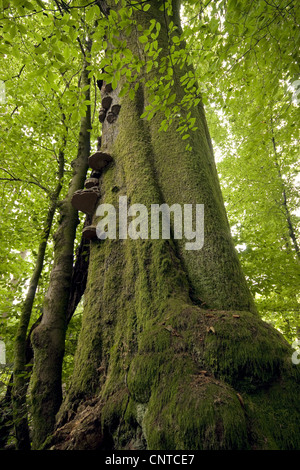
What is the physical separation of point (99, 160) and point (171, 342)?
258 cm

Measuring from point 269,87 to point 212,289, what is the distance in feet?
8.67

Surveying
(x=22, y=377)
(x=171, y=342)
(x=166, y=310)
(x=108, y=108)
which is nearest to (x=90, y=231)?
(x=166, y=310)

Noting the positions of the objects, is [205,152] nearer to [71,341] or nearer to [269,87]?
[269,87]

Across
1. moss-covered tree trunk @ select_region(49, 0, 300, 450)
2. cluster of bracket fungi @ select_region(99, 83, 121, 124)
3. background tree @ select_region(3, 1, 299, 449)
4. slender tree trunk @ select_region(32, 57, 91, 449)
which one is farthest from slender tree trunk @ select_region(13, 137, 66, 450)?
cluster of bracket fungi @ select_region(99, 83, 121, 124)

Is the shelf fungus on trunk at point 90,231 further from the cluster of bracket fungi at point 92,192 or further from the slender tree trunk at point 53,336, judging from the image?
the slender tree trunk at point 53,336

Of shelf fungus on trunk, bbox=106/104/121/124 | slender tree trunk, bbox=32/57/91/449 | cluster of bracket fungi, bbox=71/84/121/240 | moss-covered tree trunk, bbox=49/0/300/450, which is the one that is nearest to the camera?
moss-covered tree trunk, bbox=49/0/300/450

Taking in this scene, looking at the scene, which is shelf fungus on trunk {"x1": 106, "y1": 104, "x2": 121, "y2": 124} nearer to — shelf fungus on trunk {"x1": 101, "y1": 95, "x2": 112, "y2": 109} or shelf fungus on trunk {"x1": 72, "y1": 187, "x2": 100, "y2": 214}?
shelf fungus on trunk {"x1": 101, "y1": 95, "x2": 112, "y2": 109}

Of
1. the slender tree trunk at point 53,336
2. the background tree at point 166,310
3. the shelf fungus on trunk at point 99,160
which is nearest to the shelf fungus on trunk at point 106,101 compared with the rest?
the background tree at point 166,310

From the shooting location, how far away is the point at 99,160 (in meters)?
3.48

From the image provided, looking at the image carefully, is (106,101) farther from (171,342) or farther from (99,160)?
(171,342)

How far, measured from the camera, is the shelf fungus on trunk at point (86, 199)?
3293 millimetres

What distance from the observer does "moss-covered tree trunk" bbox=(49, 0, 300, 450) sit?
136cm

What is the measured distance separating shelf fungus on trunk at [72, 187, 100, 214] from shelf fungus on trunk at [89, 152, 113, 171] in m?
0.36

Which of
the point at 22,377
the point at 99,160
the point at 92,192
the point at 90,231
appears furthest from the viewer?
the point at 22,377
